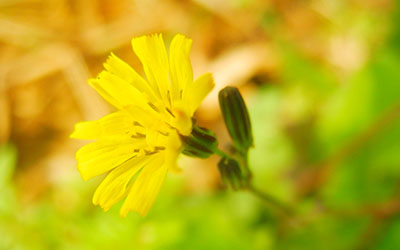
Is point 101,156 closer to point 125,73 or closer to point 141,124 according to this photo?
point 141,124

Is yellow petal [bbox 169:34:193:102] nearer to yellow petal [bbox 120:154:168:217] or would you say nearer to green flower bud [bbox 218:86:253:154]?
green flower bud [bbox 218:86:253:154]

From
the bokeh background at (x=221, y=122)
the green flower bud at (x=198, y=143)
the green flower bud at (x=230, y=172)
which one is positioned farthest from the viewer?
the bokeh background at (x=221, y=122)

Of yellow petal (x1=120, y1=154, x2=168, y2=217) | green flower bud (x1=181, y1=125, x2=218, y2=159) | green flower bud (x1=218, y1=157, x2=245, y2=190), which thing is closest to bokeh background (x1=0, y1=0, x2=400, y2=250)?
green flower bud (x1=218, y1=157, x2=245, y2=190)

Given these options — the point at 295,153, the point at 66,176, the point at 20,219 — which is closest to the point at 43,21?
the point at 66,176

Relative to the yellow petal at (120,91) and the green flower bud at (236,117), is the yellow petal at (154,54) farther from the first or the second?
the green flower bud at (236,117)

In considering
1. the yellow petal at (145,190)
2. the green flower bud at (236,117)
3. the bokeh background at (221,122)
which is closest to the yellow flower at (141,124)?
the yellow petal at (145,190)

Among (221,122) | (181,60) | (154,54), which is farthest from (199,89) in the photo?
(221,122)
